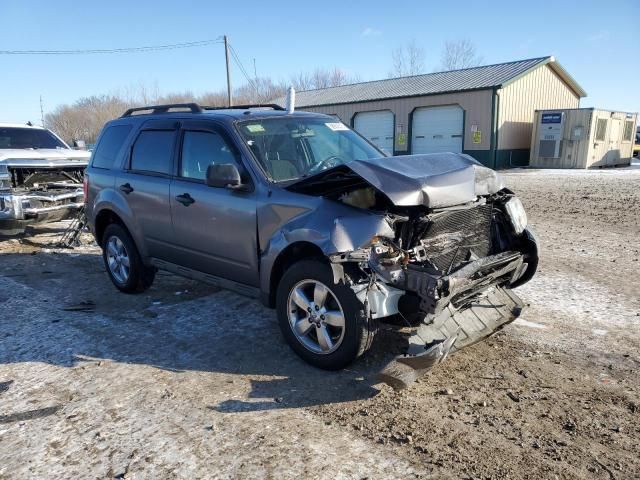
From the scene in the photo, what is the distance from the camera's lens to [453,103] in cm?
2645

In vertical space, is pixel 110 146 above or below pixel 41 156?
above

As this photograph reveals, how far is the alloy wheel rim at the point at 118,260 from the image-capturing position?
582 cm

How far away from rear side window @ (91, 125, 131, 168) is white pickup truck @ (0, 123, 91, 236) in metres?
3.04

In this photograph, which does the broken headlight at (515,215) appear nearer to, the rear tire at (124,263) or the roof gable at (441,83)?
the rear tire at (124,263)

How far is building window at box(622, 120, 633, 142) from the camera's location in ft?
92.9

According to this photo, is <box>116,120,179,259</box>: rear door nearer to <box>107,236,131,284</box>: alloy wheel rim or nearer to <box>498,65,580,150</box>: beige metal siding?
<box>107,236,131,284</box>: alloy wheel rim

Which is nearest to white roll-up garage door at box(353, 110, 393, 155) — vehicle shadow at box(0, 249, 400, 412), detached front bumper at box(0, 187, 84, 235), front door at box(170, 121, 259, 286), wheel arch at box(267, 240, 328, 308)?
detached front bumper at box(0, 187, 84, 235)

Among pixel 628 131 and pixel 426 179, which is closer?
pixel 426 179

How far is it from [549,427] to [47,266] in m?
6.99

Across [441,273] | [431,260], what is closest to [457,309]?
[431,260]

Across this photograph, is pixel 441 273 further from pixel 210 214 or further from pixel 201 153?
pixel 201 153

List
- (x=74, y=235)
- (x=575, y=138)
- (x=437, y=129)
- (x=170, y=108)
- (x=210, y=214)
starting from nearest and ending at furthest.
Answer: (x=210, y=214) → (x=170, y=108) → (x=74, y=235) → (x=575, y=138) → (x=437, y=129)

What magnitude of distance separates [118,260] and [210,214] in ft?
6.62

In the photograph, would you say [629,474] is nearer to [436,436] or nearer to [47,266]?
[436,436]
